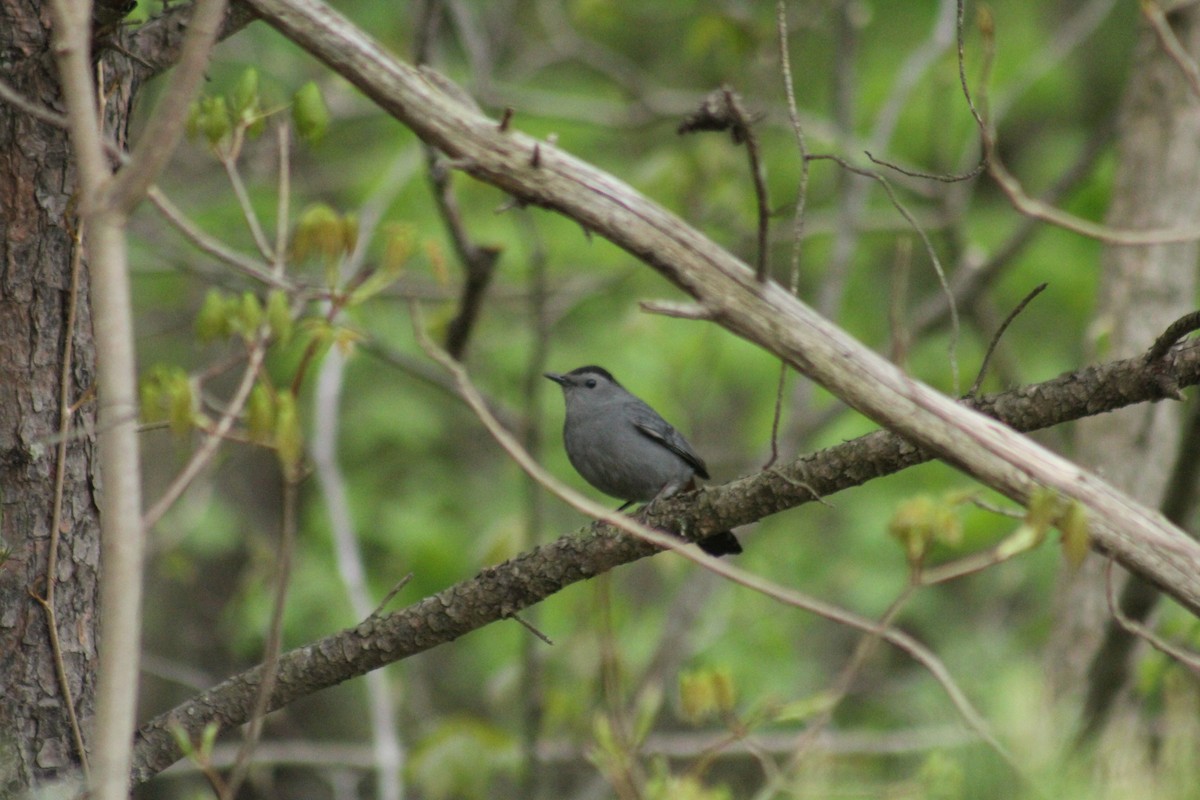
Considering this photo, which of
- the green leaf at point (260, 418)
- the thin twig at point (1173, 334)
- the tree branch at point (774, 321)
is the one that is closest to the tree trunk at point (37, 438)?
the green leaf at point (260, 418)

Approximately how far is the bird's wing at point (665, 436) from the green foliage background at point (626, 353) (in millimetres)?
836

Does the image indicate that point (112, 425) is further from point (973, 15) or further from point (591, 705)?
point (973, 15)

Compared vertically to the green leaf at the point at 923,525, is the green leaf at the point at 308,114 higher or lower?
higher

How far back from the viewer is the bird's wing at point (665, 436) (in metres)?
5.45

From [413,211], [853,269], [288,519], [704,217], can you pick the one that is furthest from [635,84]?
[288,519]

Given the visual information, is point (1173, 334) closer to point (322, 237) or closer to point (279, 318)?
point (279, 318)

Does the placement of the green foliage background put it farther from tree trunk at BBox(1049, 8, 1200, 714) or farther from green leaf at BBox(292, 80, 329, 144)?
green leaf at BBox(292, 80, 329, 144)

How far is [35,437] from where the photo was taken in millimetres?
2729

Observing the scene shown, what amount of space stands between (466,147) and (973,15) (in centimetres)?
720

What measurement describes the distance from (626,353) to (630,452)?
8.14ft

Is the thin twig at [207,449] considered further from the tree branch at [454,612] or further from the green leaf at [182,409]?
the tree branch at [454,612]

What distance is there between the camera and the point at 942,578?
2.29 metres

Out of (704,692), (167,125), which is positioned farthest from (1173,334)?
(167,125)

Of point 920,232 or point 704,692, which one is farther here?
point 704,692
